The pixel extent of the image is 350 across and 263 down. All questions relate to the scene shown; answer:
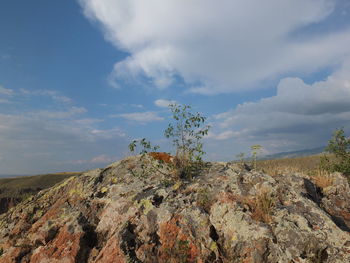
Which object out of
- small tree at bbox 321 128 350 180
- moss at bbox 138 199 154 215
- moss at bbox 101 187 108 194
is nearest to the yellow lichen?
moss at bbox 138 199 154 215

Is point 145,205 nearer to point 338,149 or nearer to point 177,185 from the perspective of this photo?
point 177,185

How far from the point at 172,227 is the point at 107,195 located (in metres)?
2.69

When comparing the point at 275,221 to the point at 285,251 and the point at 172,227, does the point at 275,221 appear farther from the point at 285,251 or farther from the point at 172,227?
the point at 172,227

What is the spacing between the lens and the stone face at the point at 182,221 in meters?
5.75

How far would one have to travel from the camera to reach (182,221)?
258 inches

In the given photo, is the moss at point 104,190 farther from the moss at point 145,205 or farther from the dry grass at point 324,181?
the dry grass at point 324,181

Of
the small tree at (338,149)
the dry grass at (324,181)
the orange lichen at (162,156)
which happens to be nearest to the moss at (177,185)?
the orange lichen at (162,156)

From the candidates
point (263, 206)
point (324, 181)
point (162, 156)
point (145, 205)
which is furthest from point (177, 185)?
point (324, 181)

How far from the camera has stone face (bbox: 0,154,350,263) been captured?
575cm

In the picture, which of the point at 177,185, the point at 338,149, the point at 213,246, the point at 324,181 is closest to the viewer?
the point at 213,246

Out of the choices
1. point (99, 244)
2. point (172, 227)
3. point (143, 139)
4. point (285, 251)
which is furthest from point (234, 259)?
point (143, 139)

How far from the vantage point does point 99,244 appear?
21.9ft

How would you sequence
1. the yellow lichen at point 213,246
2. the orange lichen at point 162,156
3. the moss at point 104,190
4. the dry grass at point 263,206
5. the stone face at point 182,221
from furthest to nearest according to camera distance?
the orange lichen at point 162,156
the moss at point 104,190
the dry grass at point 263,206
the yellow lichen at point 213,246
the stone face at point 182,221

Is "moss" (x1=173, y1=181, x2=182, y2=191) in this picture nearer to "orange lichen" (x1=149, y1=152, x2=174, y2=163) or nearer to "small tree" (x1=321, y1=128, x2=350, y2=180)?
"orange lichen" (x1=149, y1=152, x2=174, y2=163)
